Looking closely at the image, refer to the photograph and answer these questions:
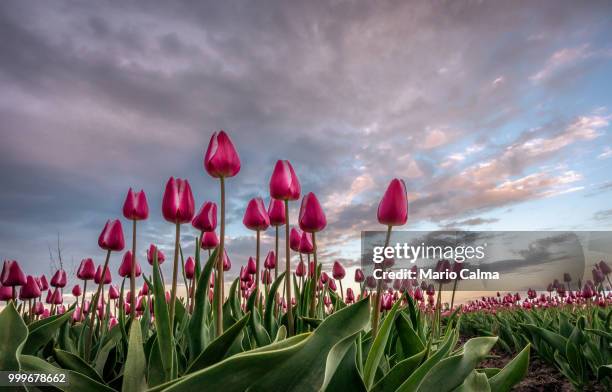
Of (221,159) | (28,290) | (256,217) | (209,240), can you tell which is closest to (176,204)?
(221,159)

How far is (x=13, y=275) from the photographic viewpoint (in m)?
3.72

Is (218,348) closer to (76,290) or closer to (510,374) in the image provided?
(510,374)

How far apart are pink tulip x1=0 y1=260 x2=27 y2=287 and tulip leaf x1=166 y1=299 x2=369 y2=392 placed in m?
3.25

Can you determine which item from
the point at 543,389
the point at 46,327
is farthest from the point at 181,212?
the point at 543,389

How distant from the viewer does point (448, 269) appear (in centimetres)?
409

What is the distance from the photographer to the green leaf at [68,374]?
1.66 m

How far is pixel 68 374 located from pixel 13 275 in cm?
256

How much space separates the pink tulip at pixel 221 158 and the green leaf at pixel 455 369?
121 cm

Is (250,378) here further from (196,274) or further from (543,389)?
(543,389)

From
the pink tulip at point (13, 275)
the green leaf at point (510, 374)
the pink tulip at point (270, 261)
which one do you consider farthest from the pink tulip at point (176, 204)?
the pink tulip at point (13, 275)

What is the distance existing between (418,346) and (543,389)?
405 centimetres

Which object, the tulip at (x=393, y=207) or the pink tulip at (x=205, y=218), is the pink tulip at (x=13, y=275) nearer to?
the pink tulip at (x=205, y=218)

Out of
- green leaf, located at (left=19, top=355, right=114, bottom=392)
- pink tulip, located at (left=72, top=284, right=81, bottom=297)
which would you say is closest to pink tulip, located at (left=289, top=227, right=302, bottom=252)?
green leaf, located at (left=19, top=355, right=114, bottom=392)

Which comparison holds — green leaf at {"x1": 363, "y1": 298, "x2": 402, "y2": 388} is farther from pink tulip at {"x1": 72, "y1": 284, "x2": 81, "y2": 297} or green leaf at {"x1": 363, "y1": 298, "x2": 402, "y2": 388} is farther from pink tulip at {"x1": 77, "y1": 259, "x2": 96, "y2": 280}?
pink tulip at {"x1": 72, "y1": 284, "x2": 81, "y2": 297}
